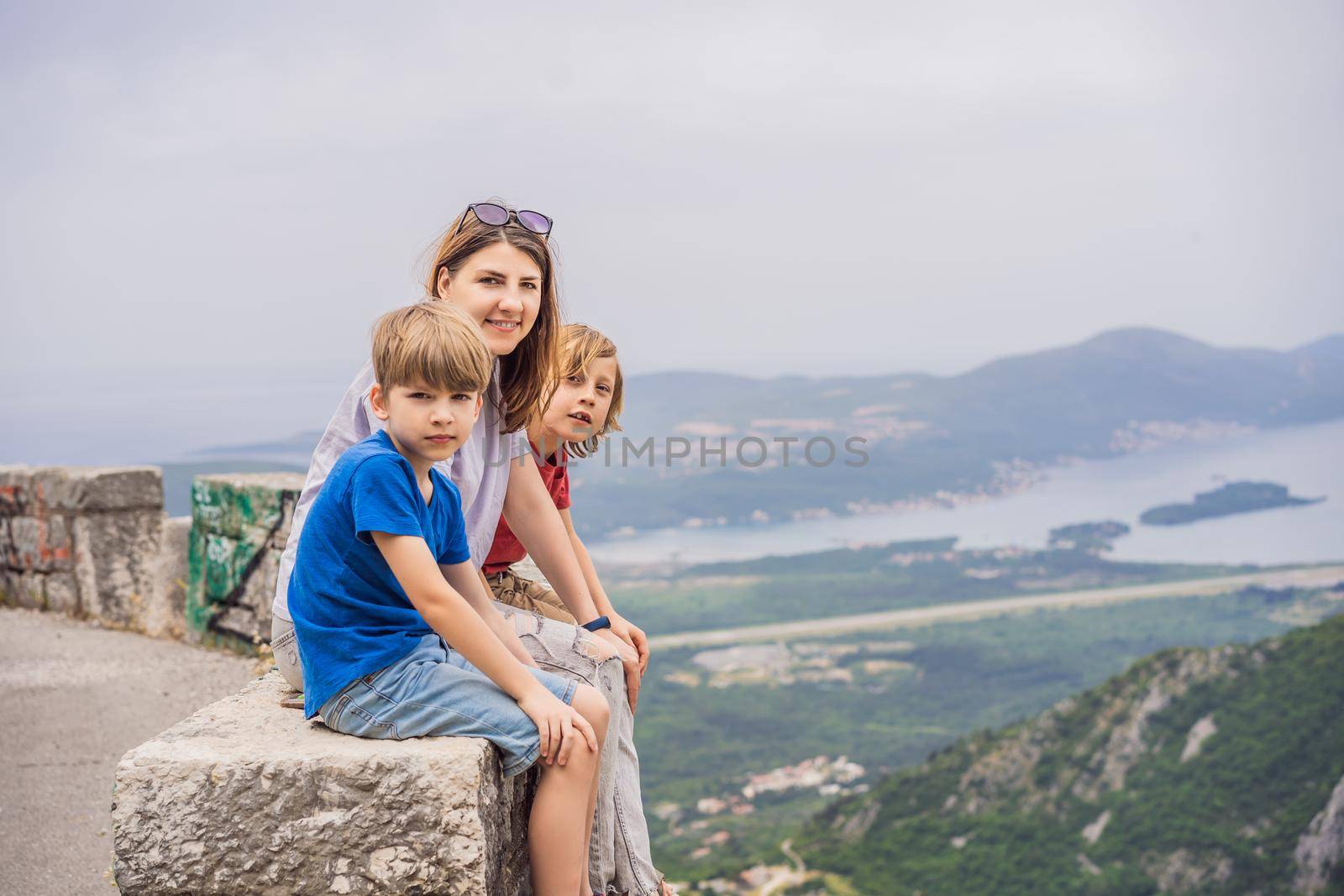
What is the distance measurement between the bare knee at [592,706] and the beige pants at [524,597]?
69cm

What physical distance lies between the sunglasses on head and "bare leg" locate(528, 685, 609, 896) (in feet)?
3.99

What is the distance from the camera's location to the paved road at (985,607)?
166 ft

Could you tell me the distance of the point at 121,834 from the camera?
7.32ft

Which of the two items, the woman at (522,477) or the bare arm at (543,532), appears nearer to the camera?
the woman at (522,477)

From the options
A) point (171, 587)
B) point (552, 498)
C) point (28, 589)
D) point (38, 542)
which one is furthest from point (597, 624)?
→ point (28, 589)

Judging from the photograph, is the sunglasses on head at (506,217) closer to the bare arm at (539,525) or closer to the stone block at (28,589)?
the bare arm at (539,525)

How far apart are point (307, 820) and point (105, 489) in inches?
235

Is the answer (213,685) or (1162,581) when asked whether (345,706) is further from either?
(1162,581)

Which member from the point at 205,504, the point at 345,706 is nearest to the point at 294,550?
the point at 345,706

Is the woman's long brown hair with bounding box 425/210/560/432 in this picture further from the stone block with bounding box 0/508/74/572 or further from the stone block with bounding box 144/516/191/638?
the stone block with bounding box 0/508/74/572

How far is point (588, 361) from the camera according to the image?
3.33 m

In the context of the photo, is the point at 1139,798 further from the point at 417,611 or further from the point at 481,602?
the point at 417,611

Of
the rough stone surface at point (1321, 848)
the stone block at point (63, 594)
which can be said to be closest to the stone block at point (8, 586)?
the stone block at point (63, 594)

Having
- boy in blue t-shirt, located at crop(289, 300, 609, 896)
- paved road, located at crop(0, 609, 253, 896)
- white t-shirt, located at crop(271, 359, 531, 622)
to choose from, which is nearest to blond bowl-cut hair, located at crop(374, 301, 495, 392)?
boy in blue t-shirt, located at crop(289, 300, 609, 896)
